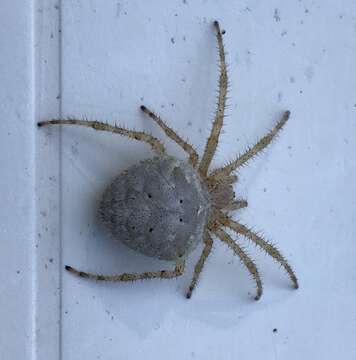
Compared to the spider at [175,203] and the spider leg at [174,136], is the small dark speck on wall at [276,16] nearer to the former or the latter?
the spider at [175,203]

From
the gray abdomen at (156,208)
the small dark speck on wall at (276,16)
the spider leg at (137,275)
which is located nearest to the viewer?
the gray abdomen at (156,208)

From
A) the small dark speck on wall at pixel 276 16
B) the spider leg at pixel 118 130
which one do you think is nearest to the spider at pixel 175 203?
the spider leg at pixel 118 130

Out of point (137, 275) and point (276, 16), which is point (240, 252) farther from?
point (276, 16)

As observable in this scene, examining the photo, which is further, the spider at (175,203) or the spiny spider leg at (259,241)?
the spiny spider leg at (259,241)

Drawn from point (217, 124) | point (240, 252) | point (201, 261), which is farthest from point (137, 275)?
point (217, 124)

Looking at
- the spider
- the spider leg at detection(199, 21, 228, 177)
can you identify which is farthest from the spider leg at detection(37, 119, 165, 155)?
the spider leg at detection(199, 21, 228, 177)

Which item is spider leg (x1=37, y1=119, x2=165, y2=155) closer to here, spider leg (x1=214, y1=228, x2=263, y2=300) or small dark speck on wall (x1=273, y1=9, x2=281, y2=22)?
spider leg (x1=214, y1=228, x2=263, y2=300)
